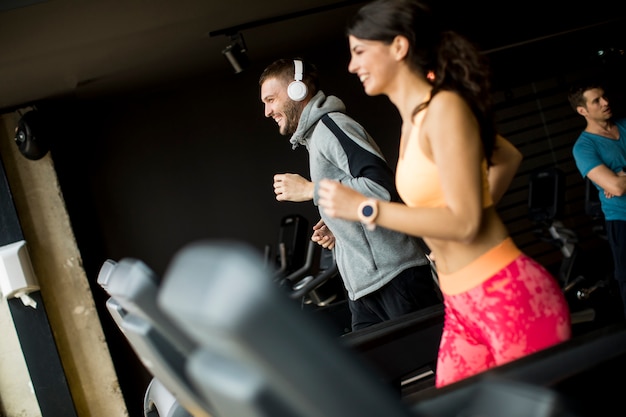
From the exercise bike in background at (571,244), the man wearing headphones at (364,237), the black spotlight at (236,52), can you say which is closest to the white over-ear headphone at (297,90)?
the man wearing headphones at (364,237)

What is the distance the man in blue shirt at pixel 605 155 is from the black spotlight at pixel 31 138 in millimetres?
3622

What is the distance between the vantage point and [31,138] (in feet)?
Result: 17.8

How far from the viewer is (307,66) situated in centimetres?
281

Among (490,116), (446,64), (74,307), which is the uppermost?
(446,64)

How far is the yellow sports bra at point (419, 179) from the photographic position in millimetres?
1582

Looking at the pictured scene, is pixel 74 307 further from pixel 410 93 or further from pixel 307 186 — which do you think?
pixel 410 93

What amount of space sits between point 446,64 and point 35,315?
179 inches

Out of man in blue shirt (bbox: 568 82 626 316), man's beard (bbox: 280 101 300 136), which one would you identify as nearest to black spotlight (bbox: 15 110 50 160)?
man's beard (bbox: 280 101 300 136)

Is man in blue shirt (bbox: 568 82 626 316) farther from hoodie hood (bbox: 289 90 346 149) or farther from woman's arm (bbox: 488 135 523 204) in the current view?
woman's arm (bbox: 488 135 523 204)

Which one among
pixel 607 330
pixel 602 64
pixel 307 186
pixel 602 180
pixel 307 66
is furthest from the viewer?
pixel 602 64

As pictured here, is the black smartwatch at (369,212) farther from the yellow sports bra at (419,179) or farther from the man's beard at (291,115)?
the man's beard at (291,115)

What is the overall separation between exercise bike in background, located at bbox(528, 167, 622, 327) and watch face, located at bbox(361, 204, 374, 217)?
4272 mm

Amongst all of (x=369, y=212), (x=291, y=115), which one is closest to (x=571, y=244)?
(x=291, y=115)

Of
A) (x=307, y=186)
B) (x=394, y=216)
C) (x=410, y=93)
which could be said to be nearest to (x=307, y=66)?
(x=307, y=186)
